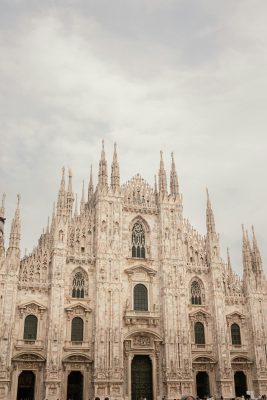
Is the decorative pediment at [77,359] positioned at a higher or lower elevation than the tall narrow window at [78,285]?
lower

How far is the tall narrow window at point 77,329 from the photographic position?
3819cm

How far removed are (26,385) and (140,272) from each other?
557 inches

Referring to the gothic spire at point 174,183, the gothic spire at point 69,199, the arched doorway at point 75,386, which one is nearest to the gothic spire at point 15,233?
the gothic spire at point 69,199

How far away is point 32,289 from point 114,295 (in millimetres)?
7322

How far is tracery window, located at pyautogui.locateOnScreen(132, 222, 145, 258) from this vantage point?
43597 millimetres

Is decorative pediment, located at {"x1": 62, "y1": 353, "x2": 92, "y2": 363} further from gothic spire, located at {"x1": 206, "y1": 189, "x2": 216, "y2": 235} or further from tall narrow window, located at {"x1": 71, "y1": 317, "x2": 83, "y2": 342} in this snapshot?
gothic spire, located at {"x1": 206, "y1": 189, "x2": 216, "y2": 235}

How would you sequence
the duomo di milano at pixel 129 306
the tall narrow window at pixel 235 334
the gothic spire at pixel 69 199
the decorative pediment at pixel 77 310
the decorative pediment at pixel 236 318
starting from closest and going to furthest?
1. the duomo di milano at pixel 129 306
2. the decorative pediment at pixel 77 310
3. the gothic spire at pixel 69 199
4. the tall narrow window at pixel 235 334
5. the decorative pediment at pixel 236 318

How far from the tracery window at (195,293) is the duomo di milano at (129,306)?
0.33 ft

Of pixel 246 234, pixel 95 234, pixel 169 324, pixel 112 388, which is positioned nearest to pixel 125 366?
pixel 112 388

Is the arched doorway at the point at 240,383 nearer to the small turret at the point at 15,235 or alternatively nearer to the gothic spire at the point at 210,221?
the gothic spire at the point at 210,221

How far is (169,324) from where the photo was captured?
40719 mm

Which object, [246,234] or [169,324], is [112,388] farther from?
[246,234]

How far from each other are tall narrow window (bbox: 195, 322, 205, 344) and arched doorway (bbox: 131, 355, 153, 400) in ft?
17.6

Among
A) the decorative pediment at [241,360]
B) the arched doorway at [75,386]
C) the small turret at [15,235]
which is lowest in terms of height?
the arched doorway at [75,386]
